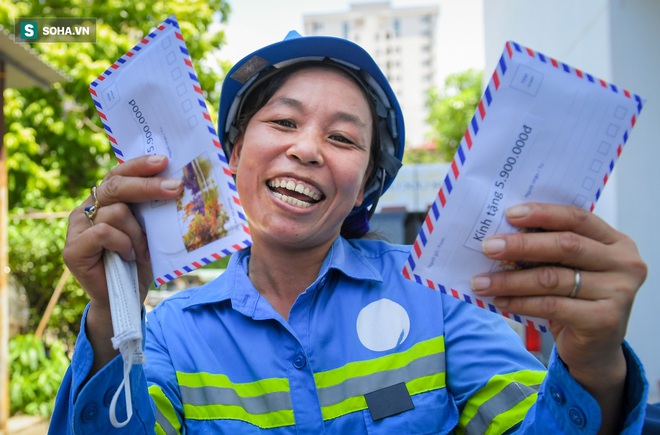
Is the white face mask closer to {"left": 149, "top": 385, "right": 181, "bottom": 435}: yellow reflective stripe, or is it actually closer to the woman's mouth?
{"left": 149, "top": 385, "right": 181, "bottom": 435}: yellow reflective stripe

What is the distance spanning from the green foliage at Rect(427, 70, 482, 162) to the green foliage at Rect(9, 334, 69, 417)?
24.4 m

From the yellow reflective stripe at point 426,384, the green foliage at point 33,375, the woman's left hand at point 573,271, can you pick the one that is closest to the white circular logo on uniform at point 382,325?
the yellow reflective stripe at point 426,384

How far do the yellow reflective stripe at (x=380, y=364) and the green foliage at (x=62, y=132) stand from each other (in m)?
5.99

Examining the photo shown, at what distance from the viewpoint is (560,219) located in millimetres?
1144

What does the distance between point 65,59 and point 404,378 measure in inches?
297

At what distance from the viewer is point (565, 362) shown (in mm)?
1272

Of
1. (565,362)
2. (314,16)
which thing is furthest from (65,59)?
(314,16)

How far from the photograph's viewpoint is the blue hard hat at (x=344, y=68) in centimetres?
187

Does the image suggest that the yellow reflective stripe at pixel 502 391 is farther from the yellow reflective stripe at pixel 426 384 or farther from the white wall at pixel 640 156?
the white wall at pixel 640 156

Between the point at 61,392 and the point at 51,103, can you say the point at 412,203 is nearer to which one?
the point at 51,103

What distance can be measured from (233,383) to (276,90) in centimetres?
95

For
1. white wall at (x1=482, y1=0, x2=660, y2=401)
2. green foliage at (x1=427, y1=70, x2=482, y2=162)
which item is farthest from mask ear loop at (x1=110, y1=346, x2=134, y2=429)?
green foliage at (x1=427, y1=70, x2=482, y2=162)

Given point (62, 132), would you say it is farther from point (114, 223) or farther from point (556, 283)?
point (556, 283)

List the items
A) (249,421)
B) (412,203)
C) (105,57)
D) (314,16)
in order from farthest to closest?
1. (314,16)
2. (412,203)
3. (105,57)
4. (249,421)
